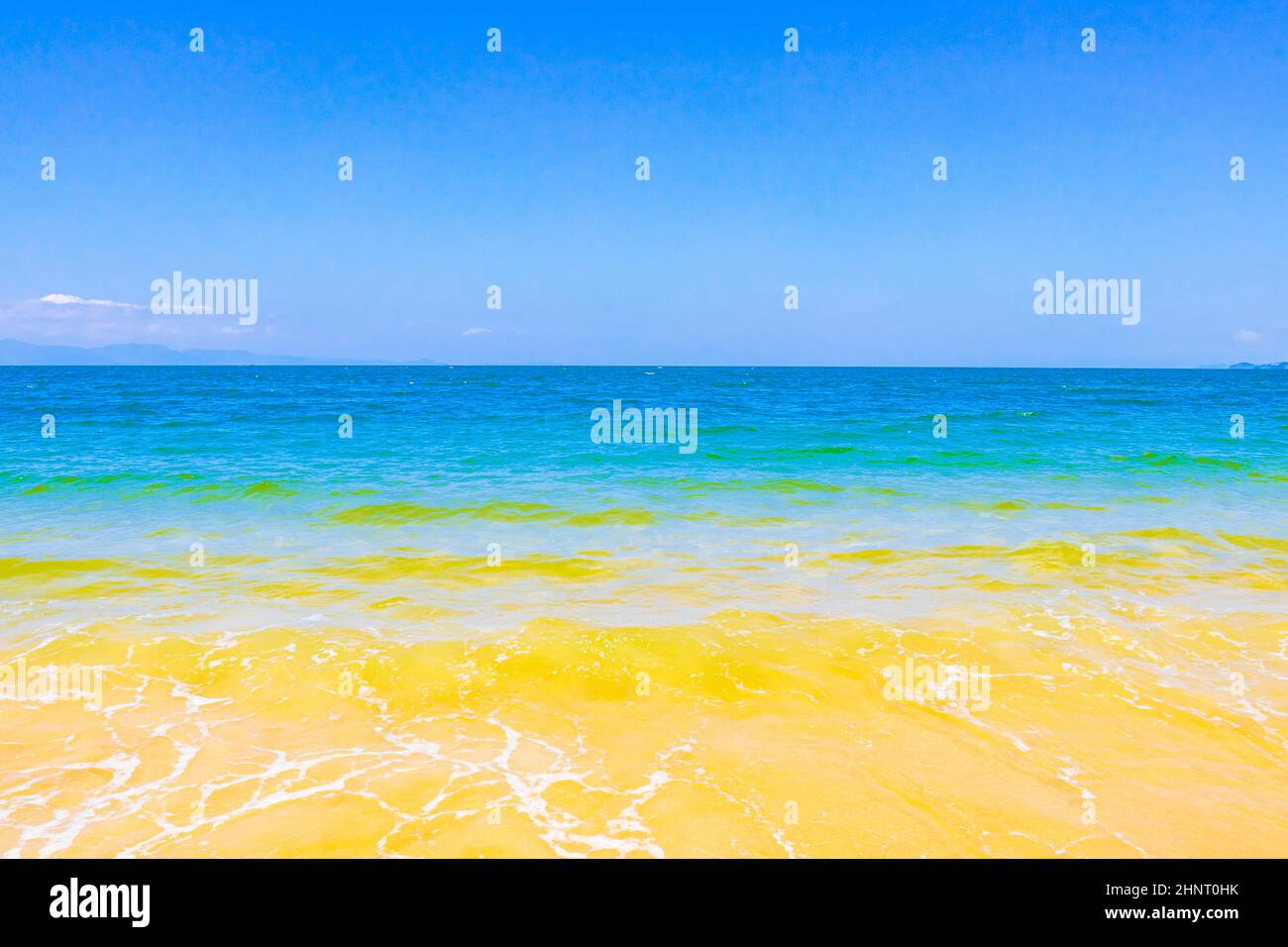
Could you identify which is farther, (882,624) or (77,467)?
(77,467)

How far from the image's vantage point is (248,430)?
1203 inches

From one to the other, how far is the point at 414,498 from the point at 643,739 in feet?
39.0

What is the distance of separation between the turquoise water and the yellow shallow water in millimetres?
1581

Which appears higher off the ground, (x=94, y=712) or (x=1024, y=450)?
(x=1024, y=450)

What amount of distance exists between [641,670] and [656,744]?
1.45 meters

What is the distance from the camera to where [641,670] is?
7.26m

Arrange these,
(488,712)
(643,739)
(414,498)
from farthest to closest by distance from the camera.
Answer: (414,498) < (488,712) < (643,739)

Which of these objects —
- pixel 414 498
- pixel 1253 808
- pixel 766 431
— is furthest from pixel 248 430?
pixel 1253 808
